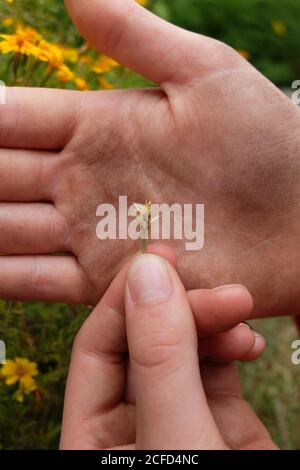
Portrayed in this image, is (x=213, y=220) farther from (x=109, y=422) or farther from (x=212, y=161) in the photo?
(x=109, y=422)

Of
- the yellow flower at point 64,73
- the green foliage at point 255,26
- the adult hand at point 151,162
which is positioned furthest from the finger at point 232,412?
the green foliage at point 255,26

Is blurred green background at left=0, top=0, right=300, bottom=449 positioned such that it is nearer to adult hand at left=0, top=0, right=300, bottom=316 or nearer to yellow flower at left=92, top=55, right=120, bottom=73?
yellow flower at left=92, top=55, right=120, bottom=73

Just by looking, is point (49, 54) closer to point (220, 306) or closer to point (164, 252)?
point (164, 252)

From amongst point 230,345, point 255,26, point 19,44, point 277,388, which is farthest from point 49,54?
point 255,26

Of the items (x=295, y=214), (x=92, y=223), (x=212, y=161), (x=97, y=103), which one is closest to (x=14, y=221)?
(x=92, y=223)

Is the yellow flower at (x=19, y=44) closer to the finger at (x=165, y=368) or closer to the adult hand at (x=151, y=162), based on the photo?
the adult hand at (x=151, y=162)

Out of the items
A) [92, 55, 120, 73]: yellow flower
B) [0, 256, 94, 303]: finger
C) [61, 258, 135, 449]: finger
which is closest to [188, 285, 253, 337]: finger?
[61, 258, 135, 449]: finger

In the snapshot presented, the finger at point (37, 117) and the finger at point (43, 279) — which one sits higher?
the finger at point (37, 117)
